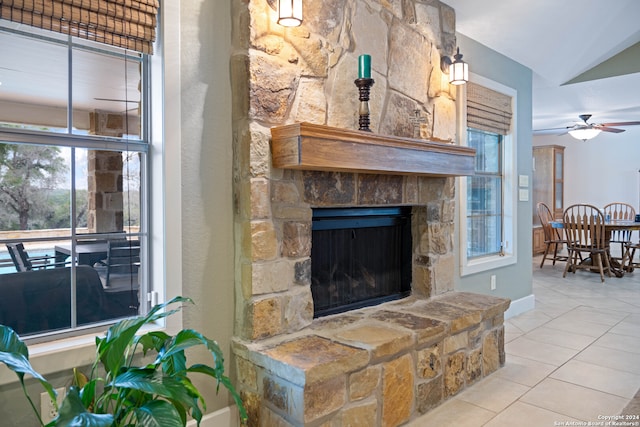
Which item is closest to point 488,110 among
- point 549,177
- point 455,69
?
point 455,69

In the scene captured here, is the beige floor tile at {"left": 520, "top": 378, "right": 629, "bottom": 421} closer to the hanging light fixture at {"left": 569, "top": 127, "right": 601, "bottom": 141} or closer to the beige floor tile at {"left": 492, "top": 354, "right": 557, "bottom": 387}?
the beige floor tile at {"left": 492, "top": 354, "right": 557, "bottom": 387}

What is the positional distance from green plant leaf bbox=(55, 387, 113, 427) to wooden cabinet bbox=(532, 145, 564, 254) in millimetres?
8433

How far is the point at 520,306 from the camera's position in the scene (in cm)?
434

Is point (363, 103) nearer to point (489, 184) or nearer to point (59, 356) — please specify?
point (59, 356)

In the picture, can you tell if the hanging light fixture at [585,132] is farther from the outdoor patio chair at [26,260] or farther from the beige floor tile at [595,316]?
the outdoor patio chair at [26,260]

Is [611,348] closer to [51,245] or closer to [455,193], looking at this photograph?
[455,193]

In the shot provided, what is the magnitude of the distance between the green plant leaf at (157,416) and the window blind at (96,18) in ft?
4.25

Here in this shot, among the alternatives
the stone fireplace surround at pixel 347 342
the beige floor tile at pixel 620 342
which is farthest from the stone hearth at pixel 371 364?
the beige floor tile at pixel 620 342

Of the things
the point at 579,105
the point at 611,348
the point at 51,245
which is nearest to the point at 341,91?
the point at 51,245

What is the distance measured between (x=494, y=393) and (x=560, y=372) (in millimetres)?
595

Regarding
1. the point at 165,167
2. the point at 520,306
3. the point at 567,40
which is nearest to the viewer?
the point at 165,167

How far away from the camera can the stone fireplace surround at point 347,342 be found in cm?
188

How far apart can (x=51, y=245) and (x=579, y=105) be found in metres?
6.48

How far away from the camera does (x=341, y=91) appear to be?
8.09 ft
